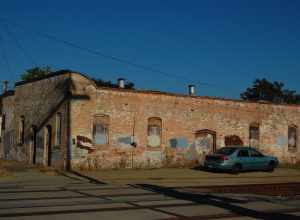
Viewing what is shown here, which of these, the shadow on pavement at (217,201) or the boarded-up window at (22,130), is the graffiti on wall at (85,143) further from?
the shadow on pavement at (217,201)

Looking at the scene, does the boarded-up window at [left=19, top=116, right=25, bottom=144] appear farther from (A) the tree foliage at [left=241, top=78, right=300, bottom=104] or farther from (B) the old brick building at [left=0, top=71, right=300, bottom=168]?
(A) the tree foliage at [left=241, top=78, right=300, bottom=104]

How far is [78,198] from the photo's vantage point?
14.1 m

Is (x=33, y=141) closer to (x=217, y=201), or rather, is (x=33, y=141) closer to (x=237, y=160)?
(x=237, y=160)

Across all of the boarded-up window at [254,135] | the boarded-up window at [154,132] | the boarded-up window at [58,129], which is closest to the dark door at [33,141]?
the boarded-up window at [58,129]

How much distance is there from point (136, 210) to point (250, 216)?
280 centimetres

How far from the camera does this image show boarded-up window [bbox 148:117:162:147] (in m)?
29.6

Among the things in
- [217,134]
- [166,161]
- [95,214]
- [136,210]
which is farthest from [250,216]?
[217,134]

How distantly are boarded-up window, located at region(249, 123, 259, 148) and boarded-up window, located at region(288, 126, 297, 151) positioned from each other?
12.2 feet

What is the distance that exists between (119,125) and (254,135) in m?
11.8

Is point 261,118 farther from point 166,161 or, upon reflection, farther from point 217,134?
point 166,161

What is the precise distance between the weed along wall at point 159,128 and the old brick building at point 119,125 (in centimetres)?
6

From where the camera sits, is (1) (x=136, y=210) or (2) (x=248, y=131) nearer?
(1) (x=136, y=210)

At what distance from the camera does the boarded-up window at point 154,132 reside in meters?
29.6

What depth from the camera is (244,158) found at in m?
28.2
